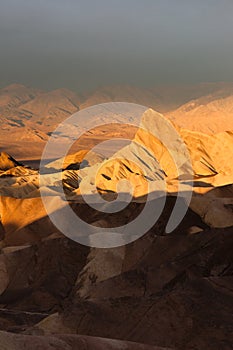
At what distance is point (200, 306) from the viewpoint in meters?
12.0

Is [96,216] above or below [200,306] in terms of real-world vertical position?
below

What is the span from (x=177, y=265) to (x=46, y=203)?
16186mm

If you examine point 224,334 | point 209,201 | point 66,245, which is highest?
point 224,334

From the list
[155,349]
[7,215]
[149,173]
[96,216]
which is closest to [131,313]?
[155,349]

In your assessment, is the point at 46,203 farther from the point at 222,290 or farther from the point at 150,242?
the point at 222,290

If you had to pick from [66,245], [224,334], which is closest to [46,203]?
[66,245]

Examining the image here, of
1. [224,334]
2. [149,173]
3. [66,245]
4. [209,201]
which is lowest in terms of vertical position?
[149,173]

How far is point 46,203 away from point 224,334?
21125mm

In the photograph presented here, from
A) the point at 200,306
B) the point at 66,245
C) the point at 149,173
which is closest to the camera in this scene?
the point at 200,306

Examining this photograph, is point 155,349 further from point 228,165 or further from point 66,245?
point 228,165

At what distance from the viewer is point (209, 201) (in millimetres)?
23500

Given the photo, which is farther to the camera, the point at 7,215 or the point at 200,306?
the point at 7,215

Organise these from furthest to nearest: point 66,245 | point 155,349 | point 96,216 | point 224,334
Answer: point 96,216
point 66,245
point 224,334
point 155,349

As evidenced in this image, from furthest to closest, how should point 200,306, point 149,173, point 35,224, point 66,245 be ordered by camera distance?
point 149,173 < point 35,224 < point 66,245 < point 200,306
